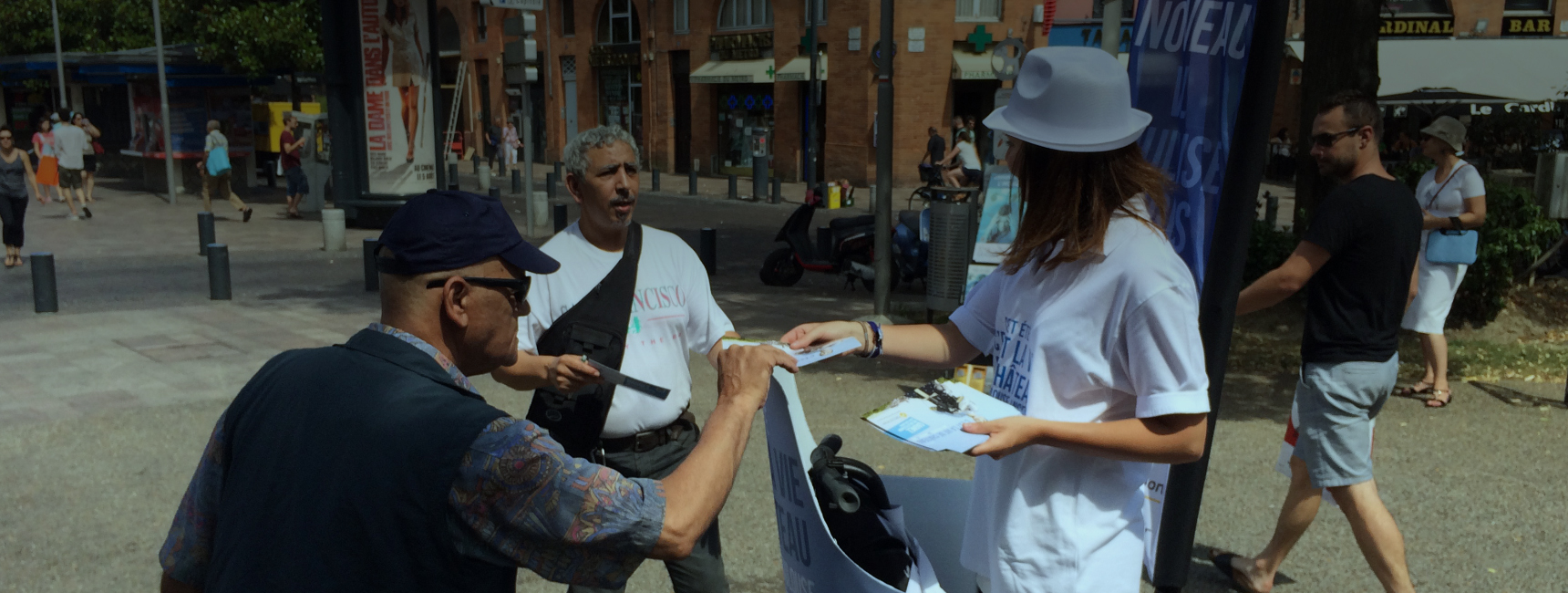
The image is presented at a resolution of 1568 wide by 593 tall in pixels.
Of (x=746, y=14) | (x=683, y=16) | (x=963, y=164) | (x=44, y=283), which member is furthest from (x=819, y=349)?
(x=683, y=16)

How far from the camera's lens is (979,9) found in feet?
98.1

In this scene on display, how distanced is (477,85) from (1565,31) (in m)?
36.7

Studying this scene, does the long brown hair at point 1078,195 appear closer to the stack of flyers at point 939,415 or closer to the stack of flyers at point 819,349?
the stack of flyers at point 939,415

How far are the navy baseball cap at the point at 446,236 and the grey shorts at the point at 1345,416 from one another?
116 inches

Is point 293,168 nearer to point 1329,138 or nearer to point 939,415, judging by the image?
point 1329,138

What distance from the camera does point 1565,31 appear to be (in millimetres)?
30234

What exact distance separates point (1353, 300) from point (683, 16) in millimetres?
33135

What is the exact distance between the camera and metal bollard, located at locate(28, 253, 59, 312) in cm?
1023

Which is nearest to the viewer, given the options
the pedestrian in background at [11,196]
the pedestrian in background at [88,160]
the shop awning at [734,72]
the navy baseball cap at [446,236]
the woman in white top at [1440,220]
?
the navy baseball cap at [446,236]

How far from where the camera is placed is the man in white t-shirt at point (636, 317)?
3211 mm

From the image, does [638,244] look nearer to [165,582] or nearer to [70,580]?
[165,582]

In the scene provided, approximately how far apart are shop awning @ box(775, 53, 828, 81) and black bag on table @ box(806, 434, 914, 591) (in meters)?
28.5

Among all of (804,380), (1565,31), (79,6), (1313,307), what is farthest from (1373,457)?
(79,6)

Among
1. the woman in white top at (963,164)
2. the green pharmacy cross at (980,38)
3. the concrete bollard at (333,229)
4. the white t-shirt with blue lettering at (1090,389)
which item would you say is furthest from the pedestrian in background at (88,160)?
the white t-shirt with blue lettering at (1090,389)
